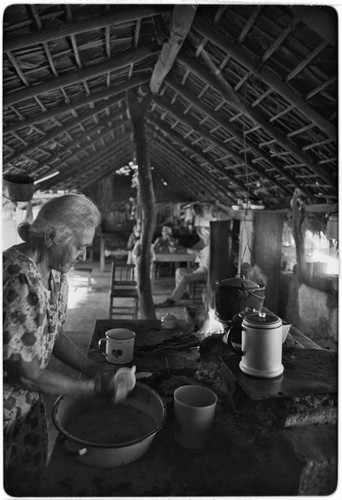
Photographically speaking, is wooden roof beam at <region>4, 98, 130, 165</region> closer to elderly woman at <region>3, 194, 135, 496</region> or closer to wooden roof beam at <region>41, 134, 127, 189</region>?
wooden roof beam at <region>41, 134, 127, 189</region>

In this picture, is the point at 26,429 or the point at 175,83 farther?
the point at 175,83

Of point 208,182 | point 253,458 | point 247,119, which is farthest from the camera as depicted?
point 208,182

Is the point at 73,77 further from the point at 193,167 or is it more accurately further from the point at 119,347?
the point at 193,167

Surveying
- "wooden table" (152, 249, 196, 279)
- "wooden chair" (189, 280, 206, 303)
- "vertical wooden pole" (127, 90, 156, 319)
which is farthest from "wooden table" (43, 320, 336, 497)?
"wooden table" (152, 249, 196, 279)

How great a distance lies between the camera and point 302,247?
638 cm

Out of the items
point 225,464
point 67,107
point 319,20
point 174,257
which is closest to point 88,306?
point 174,257

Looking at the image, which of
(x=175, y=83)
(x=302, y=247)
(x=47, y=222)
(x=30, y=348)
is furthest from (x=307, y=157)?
(x=30, y=348)

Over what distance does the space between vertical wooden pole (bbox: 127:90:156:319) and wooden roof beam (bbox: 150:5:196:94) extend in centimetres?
99

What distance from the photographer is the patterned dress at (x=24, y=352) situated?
1271 mm

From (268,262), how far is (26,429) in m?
6.19

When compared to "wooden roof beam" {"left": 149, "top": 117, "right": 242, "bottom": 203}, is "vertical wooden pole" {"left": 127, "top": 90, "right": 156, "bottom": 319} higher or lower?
lower

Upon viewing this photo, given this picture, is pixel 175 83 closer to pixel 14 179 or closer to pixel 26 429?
pixel 14 179

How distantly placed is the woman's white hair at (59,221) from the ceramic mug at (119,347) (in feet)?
2.78

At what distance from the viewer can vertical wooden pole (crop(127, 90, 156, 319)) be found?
568 centimetres
